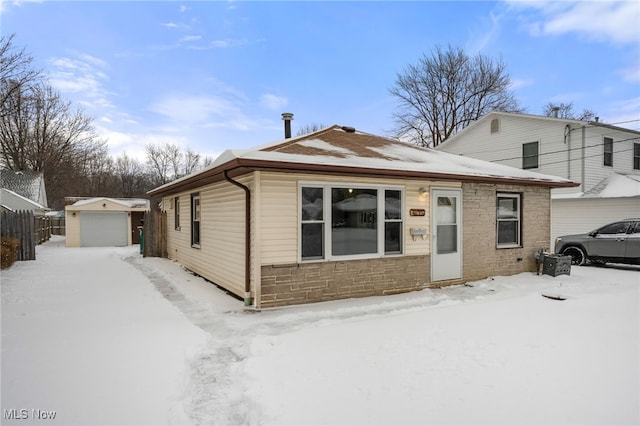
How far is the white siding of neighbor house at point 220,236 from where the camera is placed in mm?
6559

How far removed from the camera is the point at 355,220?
21.9 ft

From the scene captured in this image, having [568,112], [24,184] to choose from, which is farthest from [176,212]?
[568,112]

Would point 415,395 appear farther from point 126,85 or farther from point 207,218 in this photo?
point 126,85

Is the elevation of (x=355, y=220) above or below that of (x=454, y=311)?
above

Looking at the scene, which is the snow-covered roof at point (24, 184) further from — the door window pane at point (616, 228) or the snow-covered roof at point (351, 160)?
the door window pane at point (616, 228)

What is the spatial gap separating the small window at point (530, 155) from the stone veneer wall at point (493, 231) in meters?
7.73

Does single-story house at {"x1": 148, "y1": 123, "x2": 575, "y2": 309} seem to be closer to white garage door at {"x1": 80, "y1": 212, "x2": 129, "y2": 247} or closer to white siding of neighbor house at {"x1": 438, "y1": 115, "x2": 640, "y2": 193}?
white siding of neighbor house at {"x1": 438, "y1": 115, "x2": 640, "y2": 193}

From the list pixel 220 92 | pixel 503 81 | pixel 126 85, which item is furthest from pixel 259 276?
pixel 503 81

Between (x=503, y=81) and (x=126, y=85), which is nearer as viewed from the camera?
(x=126, y=85)

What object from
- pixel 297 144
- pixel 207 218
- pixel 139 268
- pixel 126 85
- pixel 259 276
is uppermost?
pixel 126 85

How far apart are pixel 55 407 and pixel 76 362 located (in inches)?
36.2

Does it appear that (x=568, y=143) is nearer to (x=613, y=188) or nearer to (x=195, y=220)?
(x=613, y=188)

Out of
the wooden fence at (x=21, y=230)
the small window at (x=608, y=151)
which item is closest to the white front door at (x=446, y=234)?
the small window at (x=608, y=151)

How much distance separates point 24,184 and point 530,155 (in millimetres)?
28454
